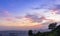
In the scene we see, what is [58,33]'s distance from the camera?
4359 centimetres

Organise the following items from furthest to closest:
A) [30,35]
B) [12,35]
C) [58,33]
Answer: [12,35] → [30,35] → [58,33]

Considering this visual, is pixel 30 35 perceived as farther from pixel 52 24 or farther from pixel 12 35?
pixel 12 35

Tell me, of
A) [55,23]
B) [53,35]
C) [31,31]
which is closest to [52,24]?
[55,23]

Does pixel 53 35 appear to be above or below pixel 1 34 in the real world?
below

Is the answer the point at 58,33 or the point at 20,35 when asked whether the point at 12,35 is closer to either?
the point at 20,35

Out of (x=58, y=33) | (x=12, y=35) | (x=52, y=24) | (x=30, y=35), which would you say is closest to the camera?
(x=58, y=33)

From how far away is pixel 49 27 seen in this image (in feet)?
246

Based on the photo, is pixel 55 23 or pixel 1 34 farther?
pixel 1 34

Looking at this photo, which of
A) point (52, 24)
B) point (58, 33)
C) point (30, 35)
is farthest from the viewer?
point (52, 24)

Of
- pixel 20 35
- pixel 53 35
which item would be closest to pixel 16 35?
pixel 20 35

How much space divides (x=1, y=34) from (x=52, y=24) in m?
105

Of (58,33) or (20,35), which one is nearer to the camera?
(58,33)

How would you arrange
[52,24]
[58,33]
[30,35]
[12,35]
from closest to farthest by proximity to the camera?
[58,33]
[30,35]
[52,24]
[12,35]

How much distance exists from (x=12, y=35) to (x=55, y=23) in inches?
3975
